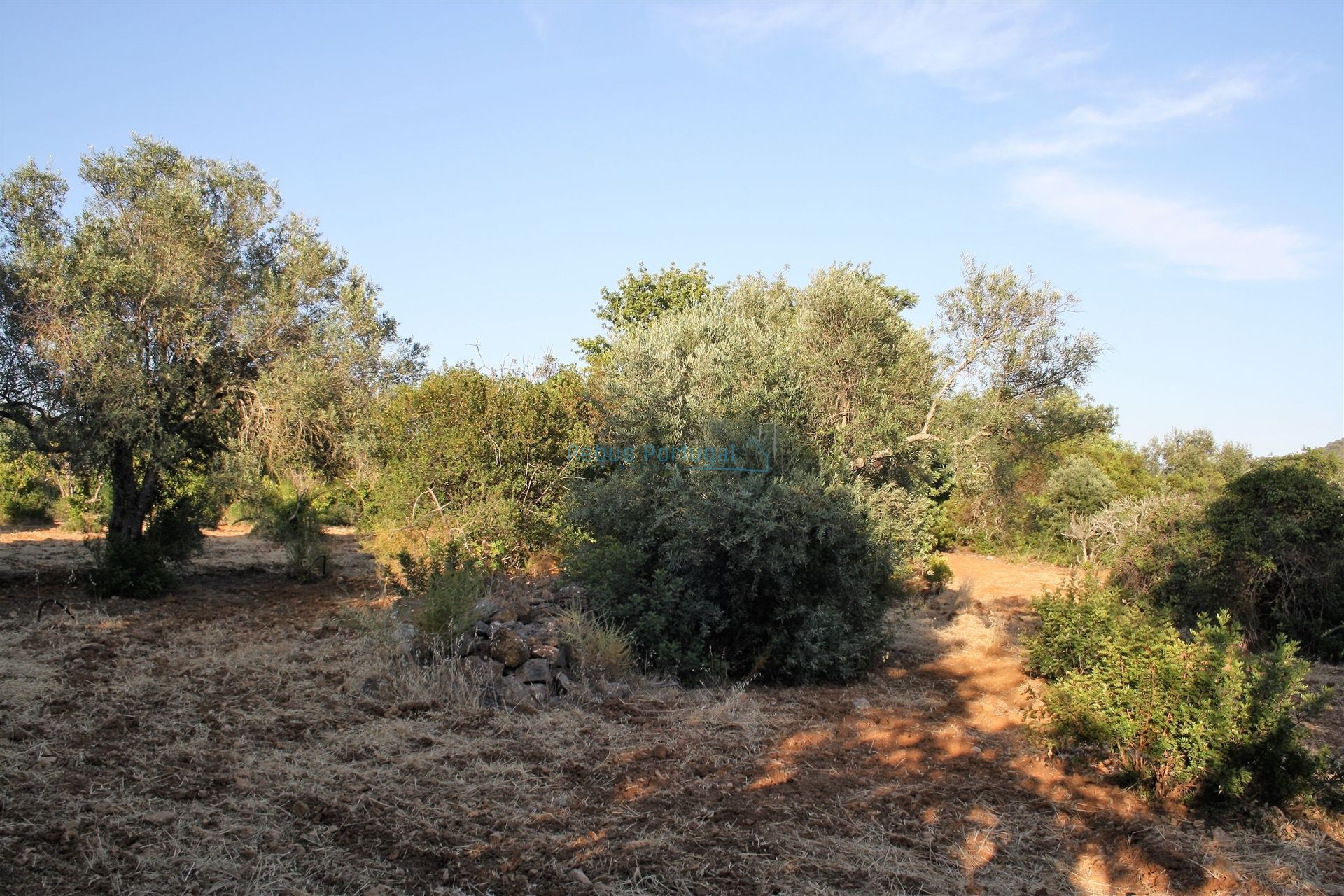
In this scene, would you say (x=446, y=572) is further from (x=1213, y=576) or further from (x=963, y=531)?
(x=963, y=531)

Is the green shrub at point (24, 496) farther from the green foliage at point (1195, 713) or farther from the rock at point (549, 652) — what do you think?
the green foliage at point (1195, 713)

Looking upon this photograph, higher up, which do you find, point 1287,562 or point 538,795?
point 1287,562

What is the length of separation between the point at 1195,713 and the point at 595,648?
451cm

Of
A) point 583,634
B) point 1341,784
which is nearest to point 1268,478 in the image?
point 1341,784

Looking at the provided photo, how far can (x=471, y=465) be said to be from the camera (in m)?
11.8

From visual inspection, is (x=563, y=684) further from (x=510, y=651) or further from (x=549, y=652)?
(x=510, y=651)

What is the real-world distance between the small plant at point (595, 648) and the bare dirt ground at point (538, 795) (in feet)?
1.25

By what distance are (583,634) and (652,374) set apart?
14.6 ft

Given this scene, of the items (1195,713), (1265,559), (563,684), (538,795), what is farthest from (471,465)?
(1265,559)

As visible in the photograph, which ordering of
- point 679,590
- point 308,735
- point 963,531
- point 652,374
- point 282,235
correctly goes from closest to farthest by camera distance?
point 308,735, point 679,590, point 652,374, point 282,235, point 963,531

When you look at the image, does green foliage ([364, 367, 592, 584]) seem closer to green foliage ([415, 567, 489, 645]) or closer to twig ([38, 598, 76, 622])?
twig ([38, 598, 76, 622])

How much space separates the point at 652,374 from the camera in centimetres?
1105

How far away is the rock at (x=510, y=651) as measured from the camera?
7.10m

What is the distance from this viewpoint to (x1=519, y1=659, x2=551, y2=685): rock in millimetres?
6922
